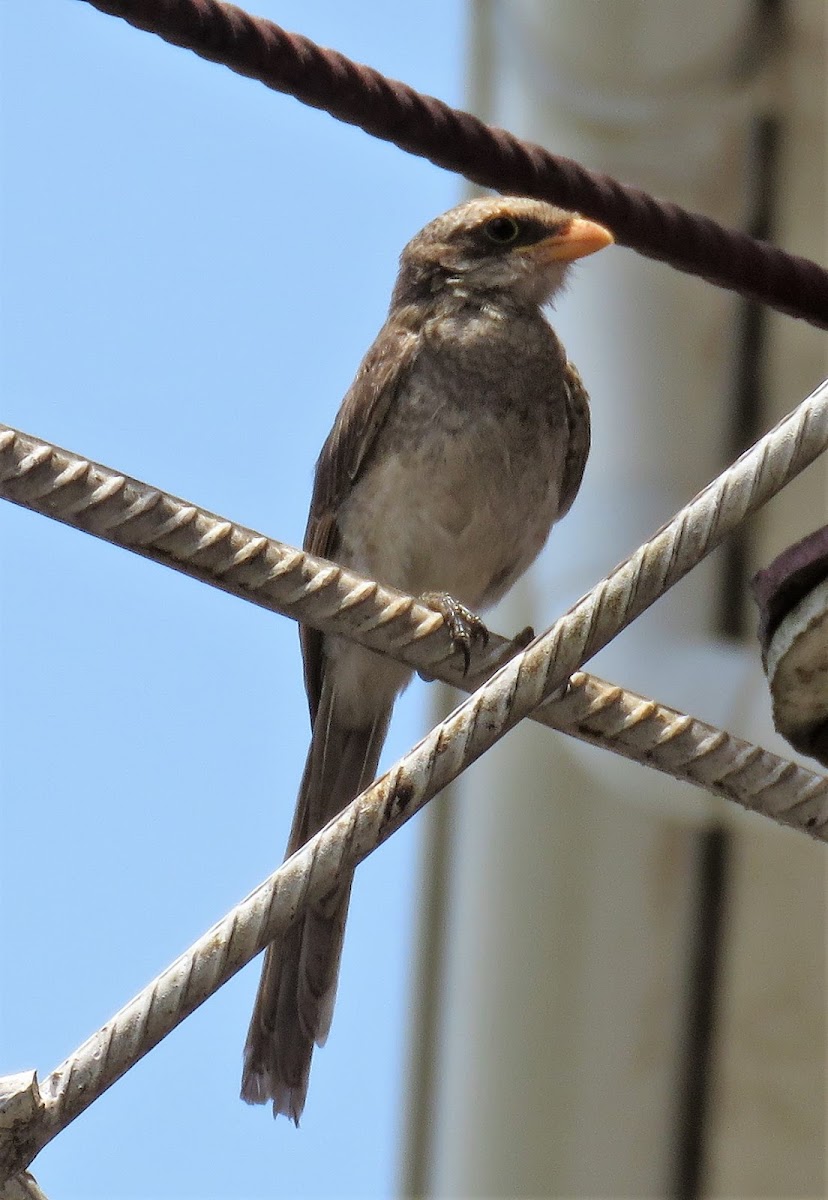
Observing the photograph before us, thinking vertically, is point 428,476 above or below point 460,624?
above

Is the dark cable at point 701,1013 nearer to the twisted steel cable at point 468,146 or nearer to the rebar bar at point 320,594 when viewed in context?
the twisted steel cable at point 468,146

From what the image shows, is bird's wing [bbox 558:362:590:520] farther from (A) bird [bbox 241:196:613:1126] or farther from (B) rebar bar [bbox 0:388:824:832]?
(B) rebar bar [bbox 0:388:824:832]

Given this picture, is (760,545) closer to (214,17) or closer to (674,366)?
(674,366)

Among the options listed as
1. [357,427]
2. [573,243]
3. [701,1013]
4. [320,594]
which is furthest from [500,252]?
[701,1013]

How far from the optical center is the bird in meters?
3.85

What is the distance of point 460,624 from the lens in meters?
3.09

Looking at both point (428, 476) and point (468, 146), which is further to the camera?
point (428, 476)

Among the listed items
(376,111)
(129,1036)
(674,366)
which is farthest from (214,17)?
(674,366)

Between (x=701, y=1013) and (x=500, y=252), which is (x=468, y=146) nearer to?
(x=500, y=252)

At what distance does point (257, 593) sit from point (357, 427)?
1.72 meters

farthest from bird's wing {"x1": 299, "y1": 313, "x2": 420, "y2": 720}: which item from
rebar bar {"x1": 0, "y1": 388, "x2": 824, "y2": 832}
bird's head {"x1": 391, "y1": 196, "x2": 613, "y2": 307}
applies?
rebar bar {"x1": 0, "y1": 388, "x2": 824, "y2": 832}

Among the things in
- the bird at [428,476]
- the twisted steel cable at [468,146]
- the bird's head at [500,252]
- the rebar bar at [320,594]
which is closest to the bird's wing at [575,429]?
the bird at [428,476]

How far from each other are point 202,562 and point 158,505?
0.10 meters

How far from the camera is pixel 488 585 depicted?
4215 millimetres
